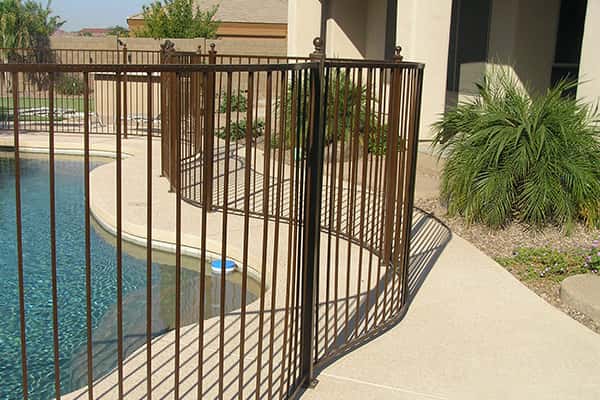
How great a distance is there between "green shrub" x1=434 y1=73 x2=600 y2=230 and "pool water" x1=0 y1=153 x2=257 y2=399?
2748mm

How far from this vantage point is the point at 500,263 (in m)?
6.84

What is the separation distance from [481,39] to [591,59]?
6.52 m

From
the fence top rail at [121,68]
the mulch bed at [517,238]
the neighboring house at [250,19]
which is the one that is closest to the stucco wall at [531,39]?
the mulch bed at [517,238]

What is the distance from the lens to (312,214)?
3.88m

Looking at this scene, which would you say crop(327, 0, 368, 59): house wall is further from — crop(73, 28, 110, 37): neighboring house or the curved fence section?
crop(73, 28, 110, 37): neighboring house

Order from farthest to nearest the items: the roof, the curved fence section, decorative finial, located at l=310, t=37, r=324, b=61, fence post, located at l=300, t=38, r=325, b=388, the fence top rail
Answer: the roof, decorative finial, located at l=310, t=37, r=324, b=61, fence post, located at l=300, t=38, r=325, b=388, the curved fence section, the fence top rail

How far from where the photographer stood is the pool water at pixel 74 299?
4938 millimetres

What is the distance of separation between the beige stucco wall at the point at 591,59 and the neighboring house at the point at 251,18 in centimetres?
3106

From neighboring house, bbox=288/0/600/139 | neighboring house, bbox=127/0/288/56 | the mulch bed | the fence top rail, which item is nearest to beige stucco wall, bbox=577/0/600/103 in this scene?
neighboring house, bbox=288/0/600/139

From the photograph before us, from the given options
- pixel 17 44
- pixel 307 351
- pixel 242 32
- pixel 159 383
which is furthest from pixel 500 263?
pixel 242 32

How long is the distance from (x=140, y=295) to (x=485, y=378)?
3424mm

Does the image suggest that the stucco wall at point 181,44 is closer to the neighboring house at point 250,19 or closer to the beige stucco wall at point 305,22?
the neighboring house at point 250,19

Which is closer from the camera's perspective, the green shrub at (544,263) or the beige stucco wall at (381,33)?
the green shrub at (544,263)

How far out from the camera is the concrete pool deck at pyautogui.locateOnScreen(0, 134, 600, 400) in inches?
161
